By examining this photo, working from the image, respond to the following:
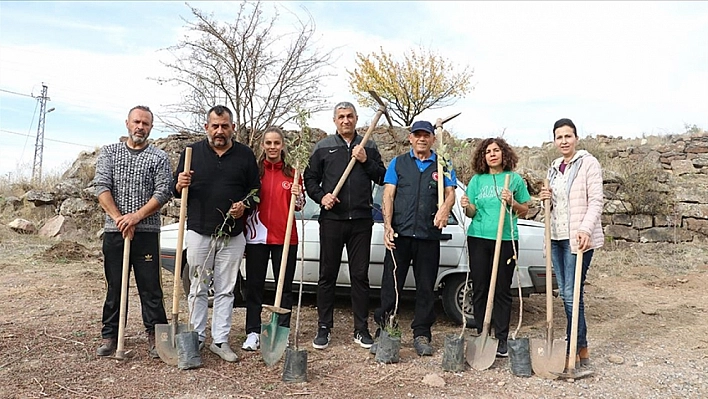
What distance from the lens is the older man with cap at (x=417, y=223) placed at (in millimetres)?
4172

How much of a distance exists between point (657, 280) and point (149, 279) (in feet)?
24.0

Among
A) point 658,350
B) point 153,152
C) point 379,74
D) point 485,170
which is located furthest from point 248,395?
point 379,74

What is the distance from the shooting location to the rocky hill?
9781 millimetres

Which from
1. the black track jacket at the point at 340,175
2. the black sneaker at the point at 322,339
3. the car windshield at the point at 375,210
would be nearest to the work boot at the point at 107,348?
the black sneaker at the point at 322,339

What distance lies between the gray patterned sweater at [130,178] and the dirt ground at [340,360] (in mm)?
1091

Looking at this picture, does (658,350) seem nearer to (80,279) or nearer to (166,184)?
(166,184)

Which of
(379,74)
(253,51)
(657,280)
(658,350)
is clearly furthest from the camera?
(379,74)

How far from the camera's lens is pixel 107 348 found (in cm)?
395

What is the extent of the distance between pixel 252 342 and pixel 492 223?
2170 mm

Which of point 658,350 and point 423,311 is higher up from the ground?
point 423,311

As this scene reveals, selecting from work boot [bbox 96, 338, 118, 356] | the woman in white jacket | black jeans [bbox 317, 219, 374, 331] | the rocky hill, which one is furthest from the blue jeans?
the rocky hill

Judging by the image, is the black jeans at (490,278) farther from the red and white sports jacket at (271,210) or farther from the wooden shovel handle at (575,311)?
the red and white sports jacket at (271,210)

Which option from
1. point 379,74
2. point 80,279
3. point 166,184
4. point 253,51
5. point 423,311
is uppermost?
point 379,74

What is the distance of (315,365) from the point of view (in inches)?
157
